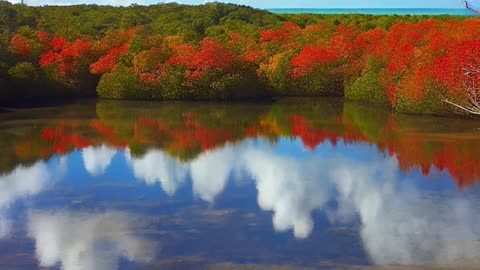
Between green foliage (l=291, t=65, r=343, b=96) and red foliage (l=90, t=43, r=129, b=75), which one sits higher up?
red foliage (l=90, t=43, r=129, b=75)

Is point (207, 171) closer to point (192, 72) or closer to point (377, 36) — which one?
point (192, 72)

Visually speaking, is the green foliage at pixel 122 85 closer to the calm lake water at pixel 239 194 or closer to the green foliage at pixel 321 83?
the calm lake water at pixel 239 194

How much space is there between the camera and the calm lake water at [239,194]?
12852mm

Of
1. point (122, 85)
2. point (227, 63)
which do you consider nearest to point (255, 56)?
point (227, 63)

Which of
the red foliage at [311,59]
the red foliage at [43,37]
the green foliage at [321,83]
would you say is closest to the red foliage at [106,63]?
the red foliage at [43,37]

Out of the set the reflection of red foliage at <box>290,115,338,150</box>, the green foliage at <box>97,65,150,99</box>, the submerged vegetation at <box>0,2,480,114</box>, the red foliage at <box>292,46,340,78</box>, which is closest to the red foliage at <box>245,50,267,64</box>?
the submerged vegetation at <box>0,2,480,114</box>

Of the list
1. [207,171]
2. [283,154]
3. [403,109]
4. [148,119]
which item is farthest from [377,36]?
[207,171]

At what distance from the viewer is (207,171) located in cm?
2033

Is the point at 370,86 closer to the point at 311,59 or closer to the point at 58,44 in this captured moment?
the point at 311,59

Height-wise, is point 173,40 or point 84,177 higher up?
point 173,40

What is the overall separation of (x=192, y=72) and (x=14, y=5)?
2644 centimetres

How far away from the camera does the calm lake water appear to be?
12852 millimetres

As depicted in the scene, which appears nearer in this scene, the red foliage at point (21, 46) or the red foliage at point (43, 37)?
the red foliage at point (21, 46)

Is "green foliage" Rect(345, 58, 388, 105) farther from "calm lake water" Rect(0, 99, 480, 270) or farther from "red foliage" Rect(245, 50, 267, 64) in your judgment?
"red foliage" Rect(245, 50, 267, 64)
